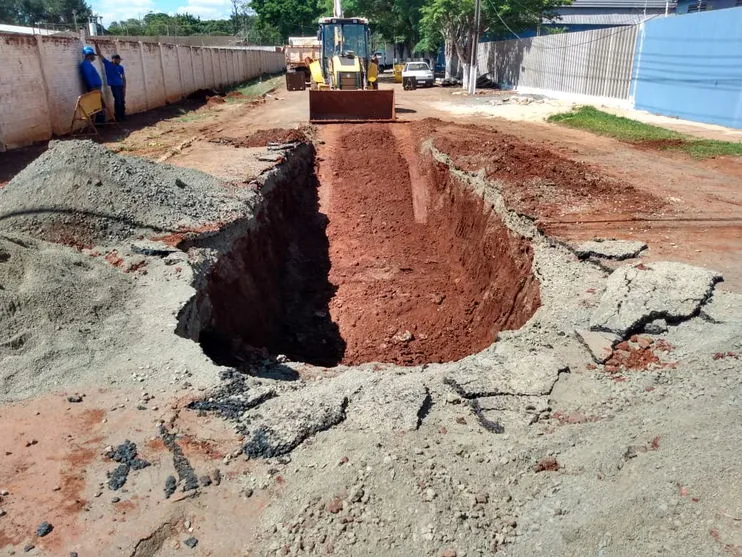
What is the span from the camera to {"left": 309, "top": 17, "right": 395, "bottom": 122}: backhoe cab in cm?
1800

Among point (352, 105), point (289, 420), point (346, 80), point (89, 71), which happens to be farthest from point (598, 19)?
point (289, 420)

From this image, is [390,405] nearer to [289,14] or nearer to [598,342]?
[598,342]

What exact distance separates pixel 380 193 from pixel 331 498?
34.5ft

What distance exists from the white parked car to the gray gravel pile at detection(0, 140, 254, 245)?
28.3m

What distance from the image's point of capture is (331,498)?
334 cm

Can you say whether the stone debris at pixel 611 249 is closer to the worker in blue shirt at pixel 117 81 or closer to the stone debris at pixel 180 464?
the stone debris at pixel 180 464

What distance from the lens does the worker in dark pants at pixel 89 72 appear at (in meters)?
16.5

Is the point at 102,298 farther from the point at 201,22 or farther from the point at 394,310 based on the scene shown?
the point at 201,22

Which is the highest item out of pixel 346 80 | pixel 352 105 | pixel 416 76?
pixel 346 80

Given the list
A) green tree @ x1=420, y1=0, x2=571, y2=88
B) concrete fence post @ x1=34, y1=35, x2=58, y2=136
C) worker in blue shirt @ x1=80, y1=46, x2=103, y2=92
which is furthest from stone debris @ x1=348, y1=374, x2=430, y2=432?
green tree @ x1=420, y1=0, x2=571, y2=88

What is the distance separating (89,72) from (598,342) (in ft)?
55.0

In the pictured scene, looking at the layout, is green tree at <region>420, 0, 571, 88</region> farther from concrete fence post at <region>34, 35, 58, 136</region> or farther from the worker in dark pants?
concrete fence post at <region>34, 35, 58, 136</region>

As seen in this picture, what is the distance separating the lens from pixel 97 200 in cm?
709

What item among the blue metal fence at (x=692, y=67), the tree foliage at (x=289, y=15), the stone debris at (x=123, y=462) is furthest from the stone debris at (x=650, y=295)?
the tree foliage at (x=289, y=15)
